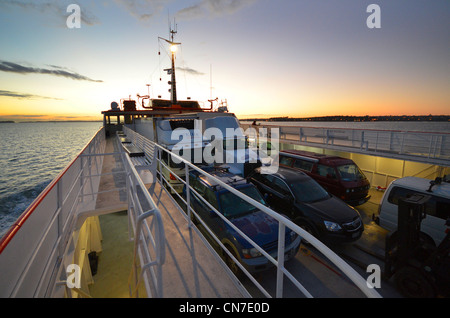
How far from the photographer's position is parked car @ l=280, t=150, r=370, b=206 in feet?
25.7

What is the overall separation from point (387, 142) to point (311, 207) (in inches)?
317

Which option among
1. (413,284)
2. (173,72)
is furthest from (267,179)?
(173,72)

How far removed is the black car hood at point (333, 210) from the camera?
18.6ft

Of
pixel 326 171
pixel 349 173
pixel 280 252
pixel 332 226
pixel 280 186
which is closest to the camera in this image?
pixel 280 252

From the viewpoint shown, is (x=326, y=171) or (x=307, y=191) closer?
(x=307, y=191)

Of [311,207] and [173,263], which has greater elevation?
[173,263]

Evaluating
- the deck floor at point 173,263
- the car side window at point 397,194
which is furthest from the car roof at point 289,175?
the deck floor at point 173,263

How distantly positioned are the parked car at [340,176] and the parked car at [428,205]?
63.5 inches

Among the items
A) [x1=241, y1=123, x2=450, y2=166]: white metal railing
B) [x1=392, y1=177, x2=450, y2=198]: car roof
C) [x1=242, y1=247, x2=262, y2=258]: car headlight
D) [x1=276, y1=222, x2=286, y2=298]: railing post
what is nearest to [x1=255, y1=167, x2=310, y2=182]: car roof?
[x1=392, y1=177, x2=450, y2=198]: car roof

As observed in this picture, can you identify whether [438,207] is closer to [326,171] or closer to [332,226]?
[332,226]

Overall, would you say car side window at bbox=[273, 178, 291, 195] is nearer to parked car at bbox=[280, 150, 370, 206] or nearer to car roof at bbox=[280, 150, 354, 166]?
parked car at bbox=[280, 150, 370, 206]

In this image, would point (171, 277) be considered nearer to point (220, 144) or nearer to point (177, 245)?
point (177, 245)

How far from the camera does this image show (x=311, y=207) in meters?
6.00

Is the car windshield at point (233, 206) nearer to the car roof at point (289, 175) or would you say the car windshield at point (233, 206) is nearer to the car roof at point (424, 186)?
the car roof at point (289, 175)
